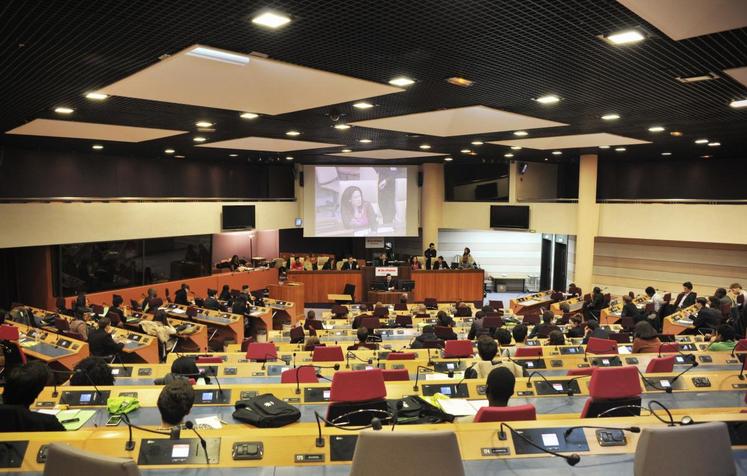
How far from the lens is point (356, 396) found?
4.19 meters

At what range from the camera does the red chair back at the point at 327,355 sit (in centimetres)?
714

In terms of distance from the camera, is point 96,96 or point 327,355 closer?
point 327,355

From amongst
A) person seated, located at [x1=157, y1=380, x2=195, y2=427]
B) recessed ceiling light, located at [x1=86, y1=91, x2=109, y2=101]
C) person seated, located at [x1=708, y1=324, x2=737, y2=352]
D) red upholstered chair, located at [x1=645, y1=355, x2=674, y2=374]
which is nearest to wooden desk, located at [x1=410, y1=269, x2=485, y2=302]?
person seated, located at [x1=708, y1=324, x2=737, y2=352]

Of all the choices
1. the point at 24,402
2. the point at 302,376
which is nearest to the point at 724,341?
the point at 302,376

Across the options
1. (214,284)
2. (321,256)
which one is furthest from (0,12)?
(321,256)

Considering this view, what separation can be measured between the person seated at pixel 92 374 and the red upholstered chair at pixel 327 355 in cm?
246

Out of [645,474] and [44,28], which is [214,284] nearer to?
[44,28]

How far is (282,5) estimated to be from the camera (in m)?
4.12

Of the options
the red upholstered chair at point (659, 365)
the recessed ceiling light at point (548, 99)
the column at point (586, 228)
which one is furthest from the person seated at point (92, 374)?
the column at point (586, 228)

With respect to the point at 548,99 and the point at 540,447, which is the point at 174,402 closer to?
the point at 540,447

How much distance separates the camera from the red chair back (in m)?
7.14

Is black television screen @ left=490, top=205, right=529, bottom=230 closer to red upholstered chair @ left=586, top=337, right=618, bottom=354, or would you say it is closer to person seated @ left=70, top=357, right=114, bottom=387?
red upholstered chair @ left=586, top=337, right=618, bottom=354

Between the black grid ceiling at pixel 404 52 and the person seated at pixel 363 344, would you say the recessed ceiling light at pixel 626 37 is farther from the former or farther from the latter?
the person seated at pixel 363 344

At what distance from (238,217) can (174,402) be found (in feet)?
53.1
